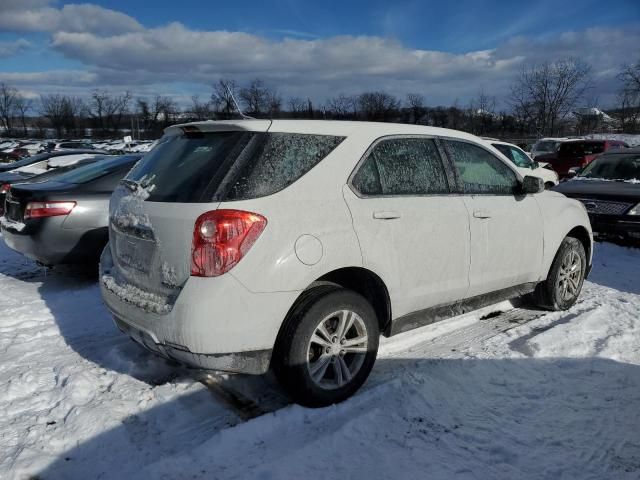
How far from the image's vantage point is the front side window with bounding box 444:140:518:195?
3957mm

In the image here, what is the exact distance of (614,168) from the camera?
8656 millimetres

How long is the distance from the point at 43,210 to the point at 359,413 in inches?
165

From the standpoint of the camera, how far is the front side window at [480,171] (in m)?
3.96

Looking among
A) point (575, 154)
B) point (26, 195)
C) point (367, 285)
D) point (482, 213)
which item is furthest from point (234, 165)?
point (575, 154)

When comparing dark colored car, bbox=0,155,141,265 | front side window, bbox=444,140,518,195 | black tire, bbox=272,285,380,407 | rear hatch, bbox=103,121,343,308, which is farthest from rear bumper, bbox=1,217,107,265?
front side window, bbox=444,140,518,195

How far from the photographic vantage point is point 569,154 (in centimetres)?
1684

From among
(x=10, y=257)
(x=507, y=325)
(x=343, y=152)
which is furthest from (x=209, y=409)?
(x=10, y=257)

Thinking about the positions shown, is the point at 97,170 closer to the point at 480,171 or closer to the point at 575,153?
the point at 480,171

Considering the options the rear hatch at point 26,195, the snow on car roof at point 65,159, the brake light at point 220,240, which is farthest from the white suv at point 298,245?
the snow on car roof at point 65,159

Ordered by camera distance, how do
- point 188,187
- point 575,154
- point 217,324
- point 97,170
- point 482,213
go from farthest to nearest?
1. point 575,154
2. point 97,170
3. point 482,213
4. point 188,187
5. point 217,324

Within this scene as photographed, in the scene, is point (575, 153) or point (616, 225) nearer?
point (616, 225)

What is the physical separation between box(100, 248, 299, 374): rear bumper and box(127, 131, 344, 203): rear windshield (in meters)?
0.53

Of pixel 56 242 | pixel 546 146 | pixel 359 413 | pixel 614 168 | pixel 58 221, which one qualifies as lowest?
pixel 359 413

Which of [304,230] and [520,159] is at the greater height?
[520,159]
